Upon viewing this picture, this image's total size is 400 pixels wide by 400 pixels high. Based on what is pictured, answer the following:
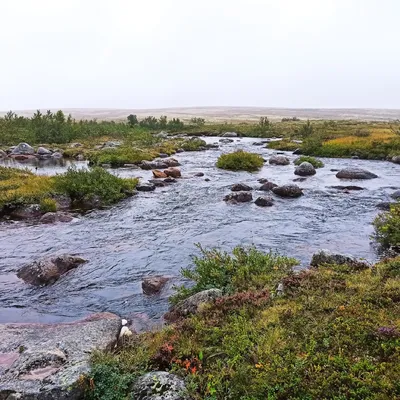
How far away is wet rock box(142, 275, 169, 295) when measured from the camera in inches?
442

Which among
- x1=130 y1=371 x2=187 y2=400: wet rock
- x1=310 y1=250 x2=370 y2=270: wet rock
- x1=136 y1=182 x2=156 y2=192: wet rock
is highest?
x1=130 y1=371 x2=187 y2=400: wet rock

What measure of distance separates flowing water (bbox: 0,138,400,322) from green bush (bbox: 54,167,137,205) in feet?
3.22

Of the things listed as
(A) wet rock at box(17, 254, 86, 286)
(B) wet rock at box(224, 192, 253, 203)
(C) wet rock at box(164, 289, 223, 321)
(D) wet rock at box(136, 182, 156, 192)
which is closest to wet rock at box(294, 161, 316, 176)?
(B) wet rock at box(224, 192, 253, 203)

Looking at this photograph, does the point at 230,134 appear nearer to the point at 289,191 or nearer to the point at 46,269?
the point at 289,191

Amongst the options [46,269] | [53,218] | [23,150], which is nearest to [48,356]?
[46,269]

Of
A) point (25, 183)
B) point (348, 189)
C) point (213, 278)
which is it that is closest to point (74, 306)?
point (213, 278)

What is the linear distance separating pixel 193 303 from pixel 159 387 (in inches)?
130

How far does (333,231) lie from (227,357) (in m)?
11.3

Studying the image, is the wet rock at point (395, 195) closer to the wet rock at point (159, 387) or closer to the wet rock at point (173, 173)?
the wet rock at point (173, 173)

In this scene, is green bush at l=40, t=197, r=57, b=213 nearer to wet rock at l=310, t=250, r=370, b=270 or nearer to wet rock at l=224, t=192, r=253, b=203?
wet rock at l=224, t=192, r=253, b=203

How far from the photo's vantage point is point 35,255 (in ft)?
46.7

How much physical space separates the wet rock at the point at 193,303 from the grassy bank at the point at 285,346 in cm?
35

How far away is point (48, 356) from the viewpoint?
662 cm

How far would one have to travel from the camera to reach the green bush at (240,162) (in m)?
33.9
